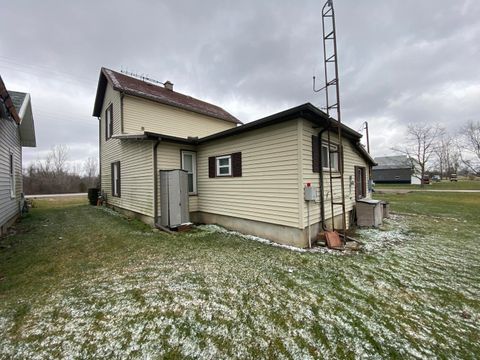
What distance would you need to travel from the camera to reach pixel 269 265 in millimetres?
4215

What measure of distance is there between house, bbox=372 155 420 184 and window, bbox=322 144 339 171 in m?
41.3

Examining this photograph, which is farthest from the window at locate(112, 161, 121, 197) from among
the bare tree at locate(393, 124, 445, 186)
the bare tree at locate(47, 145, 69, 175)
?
the bare tree at locate(393, 124, 445, 186)

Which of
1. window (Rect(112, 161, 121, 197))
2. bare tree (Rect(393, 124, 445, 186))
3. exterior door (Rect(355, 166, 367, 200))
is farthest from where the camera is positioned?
bare tree (Rect(393, 124, 445, 186))

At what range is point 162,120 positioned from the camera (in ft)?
36.2

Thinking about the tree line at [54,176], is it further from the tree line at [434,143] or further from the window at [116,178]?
the tree line at [434,143]

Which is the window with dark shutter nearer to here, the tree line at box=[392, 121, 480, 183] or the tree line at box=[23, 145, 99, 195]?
the tree line at box=[23, 145, 99, 195]

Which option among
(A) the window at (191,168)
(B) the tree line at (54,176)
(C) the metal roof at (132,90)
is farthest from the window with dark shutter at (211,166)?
(B) the tree line at (54,176)

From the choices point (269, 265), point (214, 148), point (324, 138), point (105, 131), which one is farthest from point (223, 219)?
point (105, 131)

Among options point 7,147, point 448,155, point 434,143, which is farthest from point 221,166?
point 448,155

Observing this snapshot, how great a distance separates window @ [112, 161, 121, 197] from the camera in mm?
10264

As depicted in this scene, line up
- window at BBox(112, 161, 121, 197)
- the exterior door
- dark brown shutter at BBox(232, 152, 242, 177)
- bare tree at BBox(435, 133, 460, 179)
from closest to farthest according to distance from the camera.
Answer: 1. dark brown shutter at BBox(232, 152, 242, 177)
2. the exterior door
3. window at BBox(112, 161, 121, 197)
4. bare tree at BBox(435, 133, 460, 179)

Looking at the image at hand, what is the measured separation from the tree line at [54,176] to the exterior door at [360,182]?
109 ft

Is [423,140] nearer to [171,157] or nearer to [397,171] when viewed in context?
[397,171]

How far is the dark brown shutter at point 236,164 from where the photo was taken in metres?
6.66
